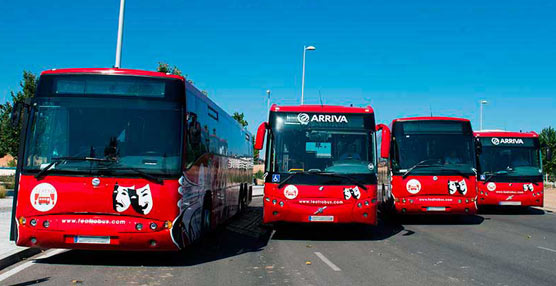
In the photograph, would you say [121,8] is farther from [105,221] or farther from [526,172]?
[526,172]

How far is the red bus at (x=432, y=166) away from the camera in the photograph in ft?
50.9

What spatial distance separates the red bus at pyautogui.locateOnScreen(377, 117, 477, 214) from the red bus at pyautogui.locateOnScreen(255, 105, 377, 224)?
369 centimetres

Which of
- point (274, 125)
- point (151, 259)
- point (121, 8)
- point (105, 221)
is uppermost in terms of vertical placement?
point (121, 8)

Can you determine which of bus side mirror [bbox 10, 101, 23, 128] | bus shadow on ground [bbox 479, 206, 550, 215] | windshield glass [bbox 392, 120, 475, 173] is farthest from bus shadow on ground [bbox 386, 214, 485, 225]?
bus side mirror [bbox 10, 101, 23, 128]

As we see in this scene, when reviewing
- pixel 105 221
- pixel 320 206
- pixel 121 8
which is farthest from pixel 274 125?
pixel 121 8

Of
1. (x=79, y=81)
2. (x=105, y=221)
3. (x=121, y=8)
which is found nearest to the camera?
(x=105, y=221)

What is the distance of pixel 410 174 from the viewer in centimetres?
1574

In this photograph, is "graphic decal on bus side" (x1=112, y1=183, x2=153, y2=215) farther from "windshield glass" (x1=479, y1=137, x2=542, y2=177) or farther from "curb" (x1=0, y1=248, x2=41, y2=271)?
"windshield glass" (x1=479, y1=137, x2=542, y2=177)

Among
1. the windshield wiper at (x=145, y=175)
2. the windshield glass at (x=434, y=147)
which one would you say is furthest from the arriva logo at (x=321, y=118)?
the windshield wiper at (x=145, y=175)

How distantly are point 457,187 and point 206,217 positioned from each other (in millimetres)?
7839

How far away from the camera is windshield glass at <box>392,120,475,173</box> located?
15.7 m

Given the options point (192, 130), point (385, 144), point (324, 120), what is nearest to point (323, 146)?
point (324, 120)

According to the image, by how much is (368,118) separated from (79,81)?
6610 millimetres

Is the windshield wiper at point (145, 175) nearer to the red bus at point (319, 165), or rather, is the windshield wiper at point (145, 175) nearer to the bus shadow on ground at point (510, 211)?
the red bus at point (319, 165)
